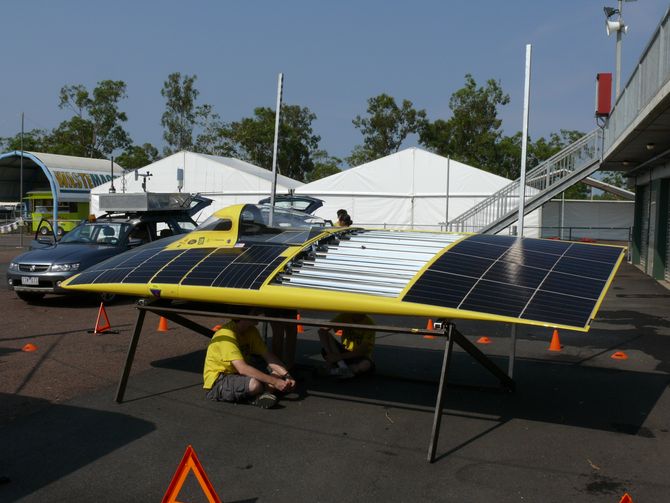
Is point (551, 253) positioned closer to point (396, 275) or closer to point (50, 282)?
point (396, 275)

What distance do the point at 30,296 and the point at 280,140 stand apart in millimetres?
52188

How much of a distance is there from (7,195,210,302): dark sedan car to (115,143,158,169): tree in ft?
200

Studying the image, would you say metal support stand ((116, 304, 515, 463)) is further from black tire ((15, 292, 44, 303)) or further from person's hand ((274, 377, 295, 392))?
black tire ((15, 292, 44, 303))

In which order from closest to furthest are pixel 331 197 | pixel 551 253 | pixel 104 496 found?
pixel 104 496
pixel 551 253
pixel 331 197

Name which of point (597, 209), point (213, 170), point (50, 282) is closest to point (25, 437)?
point (50, 282)

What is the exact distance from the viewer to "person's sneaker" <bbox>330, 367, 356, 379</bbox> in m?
7.79

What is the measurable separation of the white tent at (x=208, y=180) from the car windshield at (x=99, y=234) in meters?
17.6

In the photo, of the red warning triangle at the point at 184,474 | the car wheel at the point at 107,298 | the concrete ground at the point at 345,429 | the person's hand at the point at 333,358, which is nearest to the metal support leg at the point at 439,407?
the concrete ground at the point at 345,429

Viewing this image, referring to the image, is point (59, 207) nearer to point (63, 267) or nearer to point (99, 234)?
point (99, 234)

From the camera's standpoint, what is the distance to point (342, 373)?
7805mm

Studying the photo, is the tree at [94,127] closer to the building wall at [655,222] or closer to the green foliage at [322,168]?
the green foliage at [322,168]

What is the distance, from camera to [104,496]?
15.3 ft

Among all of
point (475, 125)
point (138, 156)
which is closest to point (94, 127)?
point (138, 156)

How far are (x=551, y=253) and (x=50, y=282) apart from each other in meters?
9.90
